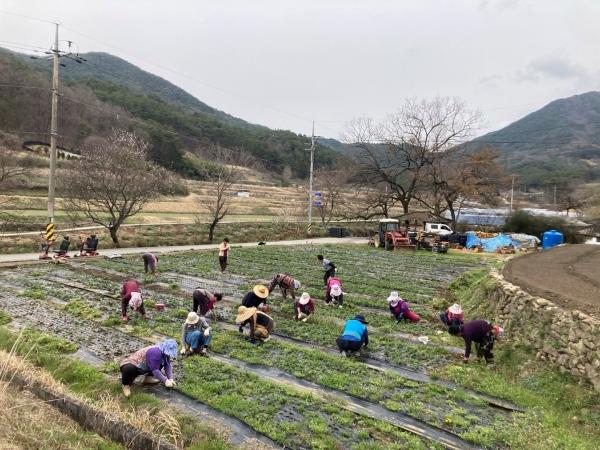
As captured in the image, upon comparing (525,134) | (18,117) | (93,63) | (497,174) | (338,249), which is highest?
(93,63)

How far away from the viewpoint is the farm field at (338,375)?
Answer: 21.1 ft

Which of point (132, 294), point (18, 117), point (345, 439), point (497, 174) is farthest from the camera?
point (18, 117)

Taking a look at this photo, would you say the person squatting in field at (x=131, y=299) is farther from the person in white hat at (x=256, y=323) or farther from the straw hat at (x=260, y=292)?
the straw hat at (x=260, y=292)

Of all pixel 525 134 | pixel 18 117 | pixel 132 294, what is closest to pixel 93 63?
pixel 18 117

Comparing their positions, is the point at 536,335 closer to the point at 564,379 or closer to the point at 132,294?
the point at 564,379

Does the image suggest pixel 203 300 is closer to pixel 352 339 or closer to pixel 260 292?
pixel 260 292

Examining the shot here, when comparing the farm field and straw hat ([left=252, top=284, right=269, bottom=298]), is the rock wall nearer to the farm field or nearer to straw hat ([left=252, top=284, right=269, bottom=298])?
the farm field

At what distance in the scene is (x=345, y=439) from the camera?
20.2ft

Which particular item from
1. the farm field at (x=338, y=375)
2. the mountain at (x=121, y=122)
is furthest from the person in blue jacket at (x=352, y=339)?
the mountain at (x=121, y=122)

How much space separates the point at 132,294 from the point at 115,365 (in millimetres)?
3105

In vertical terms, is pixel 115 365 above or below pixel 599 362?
below

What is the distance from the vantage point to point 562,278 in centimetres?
1266

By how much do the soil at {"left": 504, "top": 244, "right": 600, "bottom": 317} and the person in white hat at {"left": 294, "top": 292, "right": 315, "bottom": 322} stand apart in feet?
17.7

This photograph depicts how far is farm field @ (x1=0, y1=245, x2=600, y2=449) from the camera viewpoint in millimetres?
6434
